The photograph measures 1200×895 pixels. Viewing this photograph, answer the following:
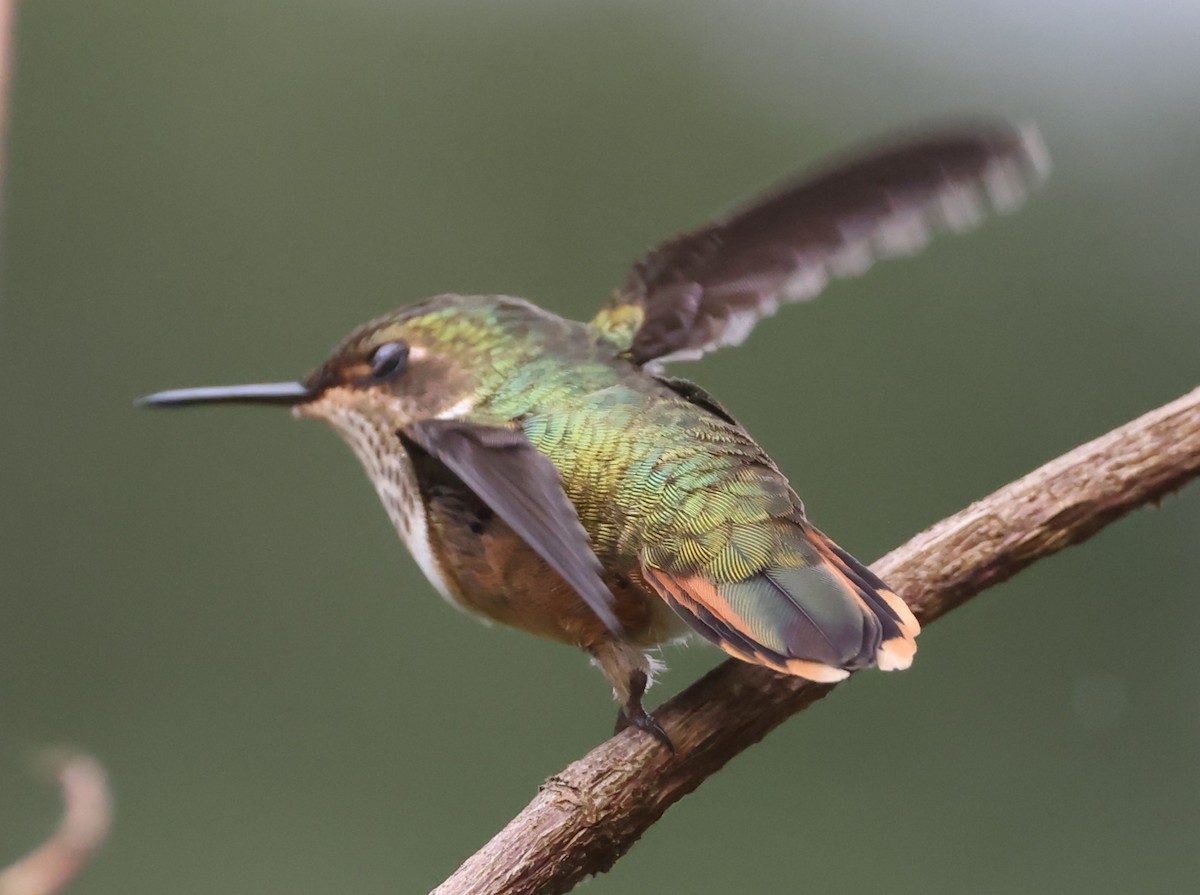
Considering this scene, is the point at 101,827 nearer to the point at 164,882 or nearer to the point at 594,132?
the point at 164,882

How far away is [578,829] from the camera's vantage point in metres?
0.87

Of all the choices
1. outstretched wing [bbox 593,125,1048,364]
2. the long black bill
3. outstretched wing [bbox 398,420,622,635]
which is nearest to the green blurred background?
outstretched wing [bbox 593,125,1048,364]

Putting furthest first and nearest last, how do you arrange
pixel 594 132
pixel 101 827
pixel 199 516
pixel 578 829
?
pixel 594 132
pixel 199 516
pixel 101 827
pixel 578 829

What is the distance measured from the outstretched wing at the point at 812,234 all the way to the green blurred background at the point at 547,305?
470 millimetres

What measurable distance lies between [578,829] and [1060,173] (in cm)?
171

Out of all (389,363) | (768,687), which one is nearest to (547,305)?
(389,363)

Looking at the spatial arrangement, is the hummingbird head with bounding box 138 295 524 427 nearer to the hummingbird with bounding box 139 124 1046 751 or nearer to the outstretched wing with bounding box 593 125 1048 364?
the hummingbird with bounding box 139 124 1046 751

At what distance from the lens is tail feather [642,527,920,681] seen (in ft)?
2.71

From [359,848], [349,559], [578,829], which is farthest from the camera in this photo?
[349,559]

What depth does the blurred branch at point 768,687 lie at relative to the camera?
33.8 inches

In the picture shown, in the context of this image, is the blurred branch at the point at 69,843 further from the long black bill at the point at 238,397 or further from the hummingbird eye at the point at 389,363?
the hummingbird eye at the point at 389,363

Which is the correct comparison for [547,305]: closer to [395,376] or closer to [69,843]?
[395,376]

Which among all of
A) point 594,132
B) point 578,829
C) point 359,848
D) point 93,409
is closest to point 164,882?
point 359,848

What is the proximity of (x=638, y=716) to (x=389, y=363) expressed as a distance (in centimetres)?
42
